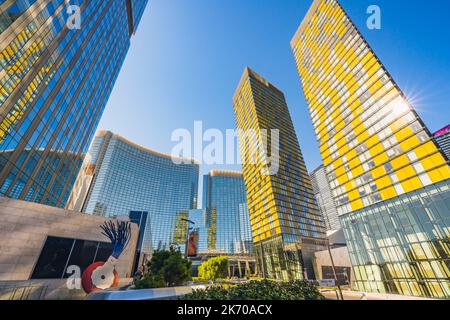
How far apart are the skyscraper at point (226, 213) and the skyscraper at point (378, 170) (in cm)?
10658

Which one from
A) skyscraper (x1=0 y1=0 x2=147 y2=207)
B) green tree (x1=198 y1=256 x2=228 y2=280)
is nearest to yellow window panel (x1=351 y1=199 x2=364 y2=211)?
green tree (x1=198 y1=256 x2=228 y2=280)

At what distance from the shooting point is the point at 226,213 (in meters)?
150

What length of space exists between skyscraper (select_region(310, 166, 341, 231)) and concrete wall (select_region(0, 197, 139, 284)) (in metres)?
177

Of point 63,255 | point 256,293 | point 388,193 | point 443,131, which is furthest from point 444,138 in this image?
point 63,255

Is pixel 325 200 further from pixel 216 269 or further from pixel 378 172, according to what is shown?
pixel 378 172

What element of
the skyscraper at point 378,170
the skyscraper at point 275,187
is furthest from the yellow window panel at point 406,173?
the skyscraper at point 275,187

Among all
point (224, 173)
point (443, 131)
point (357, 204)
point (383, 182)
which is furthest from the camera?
point (224, 173)

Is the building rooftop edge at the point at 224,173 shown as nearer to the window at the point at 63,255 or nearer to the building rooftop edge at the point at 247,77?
the building rooftop edge at the point at 247,77

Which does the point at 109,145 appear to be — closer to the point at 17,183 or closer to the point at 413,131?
the point at 17,183

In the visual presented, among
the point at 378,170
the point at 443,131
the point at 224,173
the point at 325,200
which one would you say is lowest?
the point at 378,170

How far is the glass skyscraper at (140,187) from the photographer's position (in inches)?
4225

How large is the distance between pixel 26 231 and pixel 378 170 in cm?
5122

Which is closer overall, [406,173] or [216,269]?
[406,173]

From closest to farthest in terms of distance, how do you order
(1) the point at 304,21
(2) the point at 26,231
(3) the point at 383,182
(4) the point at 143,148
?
(2) the point at 26,231, (3) the point at 383,182, (1) the point at 304,21, (4) the point at 143,148
